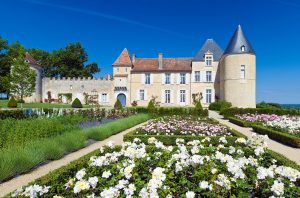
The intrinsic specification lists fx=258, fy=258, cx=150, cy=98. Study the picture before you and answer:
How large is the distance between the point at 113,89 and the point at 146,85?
14.3ft

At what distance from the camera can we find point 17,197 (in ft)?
8.10

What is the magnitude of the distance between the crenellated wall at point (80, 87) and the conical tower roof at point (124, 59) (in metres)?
3.16

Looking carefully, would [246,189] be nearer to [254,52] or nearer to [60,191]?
[60,191]

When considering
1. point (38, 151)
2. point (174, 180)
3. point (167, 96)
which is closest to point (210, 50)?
point (167, 96)

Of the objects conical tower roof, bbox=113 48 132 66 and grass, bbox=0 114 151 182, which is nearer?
grass, bbox=0 114 151 182

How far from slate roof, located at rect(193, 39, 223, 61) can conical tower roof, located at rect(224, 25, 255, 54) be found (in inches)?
149

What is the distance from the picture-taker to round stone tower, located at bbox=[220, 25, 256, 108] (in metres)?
24.1

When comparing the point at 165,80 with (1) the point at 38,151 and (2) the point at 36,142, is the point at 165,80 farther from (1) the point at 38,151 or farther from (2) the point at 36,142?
(1) the point at 38,151

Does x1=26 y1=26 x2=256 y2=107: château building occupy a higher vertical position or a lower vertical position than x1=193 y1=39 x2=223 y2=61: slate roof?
lower

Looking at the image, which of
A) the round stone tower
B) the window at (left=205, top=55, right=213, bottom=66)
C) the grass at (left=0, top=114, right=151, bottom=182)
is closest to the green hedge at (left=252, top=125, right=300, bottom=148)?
the grass at (left=0, top=114, right=151, bottom=182)

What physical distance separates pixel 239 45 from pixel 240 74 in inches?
109

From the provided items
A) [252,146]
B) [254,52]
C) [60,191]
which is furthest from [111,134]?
[254,52]

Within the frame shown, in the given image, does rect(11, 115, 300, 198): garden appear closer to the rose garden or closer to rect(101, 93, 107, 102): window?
the rose garden

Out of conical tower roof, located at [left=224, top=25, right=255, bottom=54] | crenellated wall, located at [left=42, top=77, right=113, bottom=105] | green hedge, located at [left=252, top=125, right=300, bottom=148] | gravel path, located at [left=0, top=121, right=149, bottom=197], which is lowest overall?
gravel path, located at [left=0, top=121, right=149, bottom=197]
